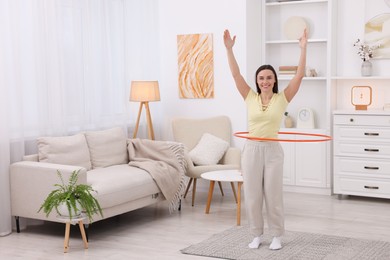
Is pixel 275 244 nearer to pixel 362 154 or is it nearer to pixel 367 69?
Result: pixel 362 154

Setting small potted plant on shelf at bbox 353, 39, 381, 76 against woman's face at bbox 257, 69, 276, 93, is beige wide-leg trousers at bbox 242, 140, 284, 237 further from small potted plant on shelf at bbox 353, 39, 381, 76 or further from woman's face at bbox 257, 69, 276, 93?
small potted plant on shelf at bbox 353, 39, 381, 76

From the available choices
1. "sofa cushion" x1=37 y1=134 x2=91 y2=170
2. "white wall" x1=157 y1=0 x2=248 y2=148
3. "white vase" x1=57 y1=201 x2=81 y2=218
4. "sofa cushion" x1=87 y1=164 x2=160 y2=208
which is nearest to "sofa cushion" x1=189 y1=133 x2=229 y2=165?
"white wall" x1=157 y1=0 x2=248 y2=148

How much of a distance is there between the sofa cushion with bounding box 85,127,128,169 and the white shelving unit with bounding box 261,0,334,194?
1968 mm

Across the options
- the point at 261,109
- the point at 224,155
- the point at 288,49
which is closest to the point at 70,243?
the point at 261,109

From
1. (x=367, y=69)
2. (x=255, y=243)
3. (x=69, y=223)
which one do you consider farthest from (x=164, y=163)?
(x=367, y=69)

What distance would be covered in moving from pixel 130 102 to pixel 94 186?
2.14 meters

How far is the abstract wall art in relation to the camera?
25.0ft

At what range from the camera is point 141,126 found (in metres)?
7.63

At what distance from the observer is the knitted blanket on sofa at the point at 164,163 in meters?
6.24

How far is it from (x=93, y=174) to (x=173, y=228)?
0.86m

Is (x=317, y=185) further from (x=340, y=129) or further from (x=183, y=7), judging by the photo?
(x=183, y=7)

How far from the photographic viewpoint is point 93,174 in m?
5.90

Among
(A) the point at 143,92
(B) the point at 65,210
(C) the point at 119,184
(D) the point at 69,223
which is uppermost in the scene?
(A) the point at 143,92

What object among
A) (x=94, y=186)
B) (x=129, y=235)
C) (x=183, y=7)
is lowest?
(x=129, y=235)
